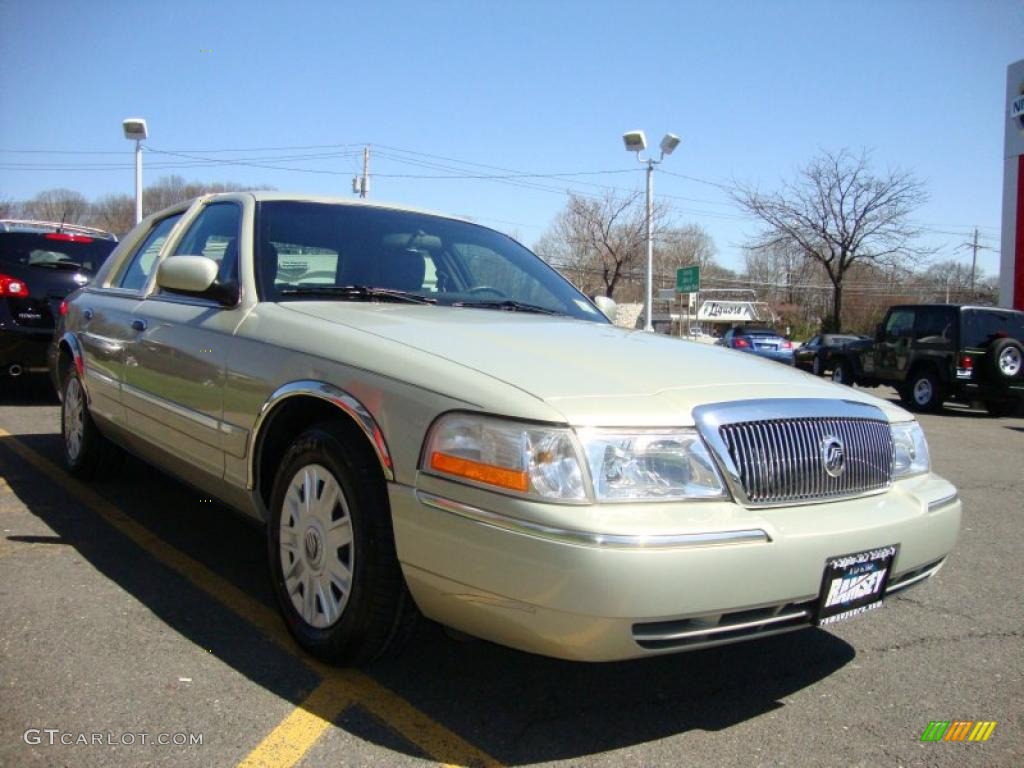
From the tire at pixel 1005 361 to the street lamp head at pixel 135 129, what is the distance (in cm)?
2019

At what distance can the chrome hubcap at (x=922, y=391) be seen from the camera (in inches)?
585

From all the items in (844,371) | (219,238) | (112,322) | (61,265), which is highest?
(61,265)

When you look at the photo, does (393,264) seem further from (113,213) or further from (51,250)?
(113,213)

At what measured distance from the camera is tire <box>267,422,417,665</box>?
2607 millimetres

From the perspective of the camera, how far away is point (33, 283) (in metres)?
8.56

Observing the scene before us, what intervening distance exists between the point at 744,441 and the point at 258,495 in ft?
6.06

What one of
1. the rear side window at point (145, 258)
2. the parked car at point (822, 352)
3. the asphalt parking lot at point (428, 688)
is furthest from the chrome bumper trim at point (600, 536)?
the parked car at point (822, 352)

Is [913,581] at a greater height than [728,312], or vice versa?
[728,312]

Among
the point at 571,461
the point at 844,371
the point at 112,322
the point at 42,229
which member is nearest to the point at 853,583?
the point at 571,461

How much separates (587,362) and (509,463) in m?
0.59

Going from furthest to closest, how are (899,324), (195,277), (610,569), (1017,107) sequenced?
(1017,107) < (899,324) < (195,277) < (610,569)

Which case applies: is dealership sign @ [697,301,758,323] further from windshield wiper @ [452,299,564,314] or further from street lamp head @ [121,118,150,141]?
windshield wiper @ [452,299,564,314]

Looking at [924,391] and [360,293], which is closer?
[360,293]

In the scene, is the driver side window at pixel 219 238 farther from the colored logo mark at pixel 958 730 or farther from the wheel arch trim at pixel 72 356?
the colored logo mark at pixel 958 730
